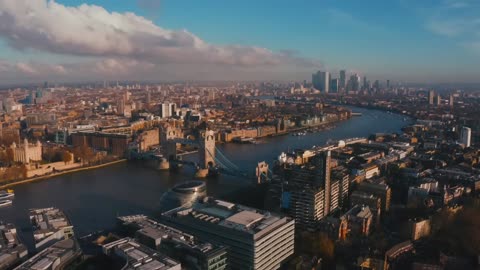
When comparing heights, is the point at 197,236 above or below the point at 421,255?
above

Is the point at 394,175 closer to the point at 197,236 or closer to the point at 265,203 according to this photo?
the point at 265,203

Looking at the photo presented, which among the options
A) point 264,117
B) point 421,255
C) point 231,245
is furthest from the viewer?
point 264,117

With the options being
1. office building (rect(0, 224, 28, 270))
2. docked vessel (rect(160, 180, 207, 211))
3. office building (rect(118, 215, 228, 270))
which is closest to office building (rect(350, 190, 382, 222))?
docked vessel (rect(160, 180, 207, 211))

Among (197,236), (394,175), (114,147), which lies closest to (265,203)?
(197,236)

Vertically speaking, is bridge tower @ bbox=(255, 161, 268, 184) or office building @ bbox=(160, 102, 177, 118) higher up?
office building @ bbox=(160, 102, 177, 118)

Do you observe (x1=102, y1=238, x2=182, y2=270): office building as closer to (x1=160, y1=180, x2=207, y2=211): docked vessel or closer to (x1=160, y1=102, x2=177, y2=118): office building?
(x1=160, y1=180, x2=207, y2=211): docked vessel

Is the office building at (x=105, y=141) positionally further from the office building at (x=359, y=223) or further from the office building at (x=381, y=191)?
the office building at (x=359, y=223)

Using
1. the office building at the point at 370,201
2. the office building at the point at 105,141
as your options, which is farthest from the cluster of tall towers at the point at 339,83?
the office building at the point at 370,201

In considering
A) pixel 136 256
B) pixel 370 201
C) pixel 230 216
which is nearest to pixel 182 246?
pixel 136 256
